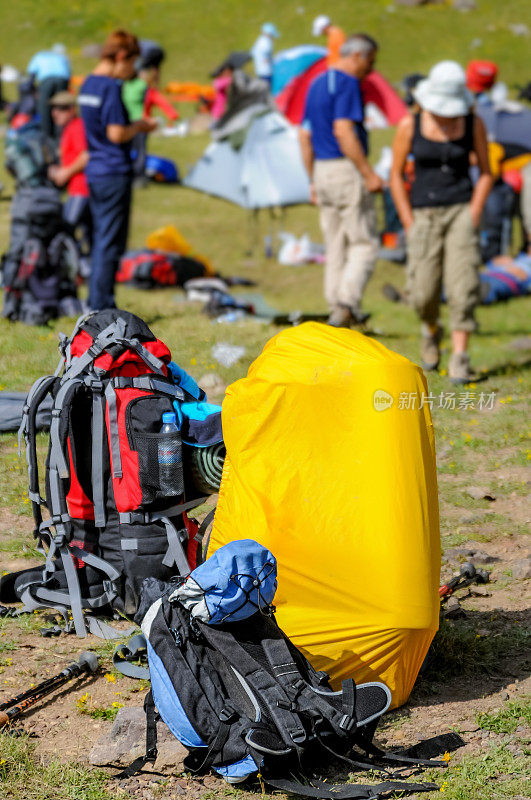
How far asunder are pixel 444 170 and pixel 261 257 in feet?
23.1

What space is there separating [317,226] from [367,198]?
6.82 metres

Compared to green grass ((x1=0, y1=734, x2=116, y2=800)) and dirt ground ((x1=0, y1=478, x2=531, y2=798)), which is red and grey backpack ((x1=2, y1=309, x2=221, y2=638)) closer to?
dirt ground ((x1=0, y1=478, x2=531, y2=798))

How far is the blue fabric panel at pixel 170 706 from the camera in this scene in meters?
3.46

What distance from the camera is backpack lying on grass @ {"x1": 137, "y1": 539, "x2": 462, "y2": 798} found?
336 cm

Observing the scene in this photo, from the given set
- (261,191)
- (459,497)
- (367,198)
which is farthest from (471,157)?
(261,191)

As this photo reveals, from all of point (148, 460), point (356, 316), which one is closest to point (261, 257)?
point (356, 316)

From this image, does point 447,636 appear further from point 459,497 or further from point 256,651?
point 459,497

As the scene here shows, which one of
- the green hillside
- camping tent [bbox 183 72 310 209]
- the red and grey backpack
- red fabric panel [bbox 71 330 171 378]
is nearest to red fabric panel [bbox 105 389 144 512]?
the red and grey backpack

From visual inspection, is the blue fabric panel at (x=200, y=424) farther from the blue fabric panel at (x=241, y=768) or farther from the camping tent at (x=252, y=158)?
the camping tent at (x=252, y=158)

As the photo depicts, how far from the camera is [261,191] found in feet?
48.4

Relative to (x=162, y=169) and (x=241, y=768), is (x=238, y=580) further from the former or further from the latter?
(x=162, y=169)

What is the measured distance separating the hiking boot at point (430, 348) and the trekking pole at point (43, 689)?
14.9 feet

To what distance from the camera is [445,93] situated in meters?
7.39

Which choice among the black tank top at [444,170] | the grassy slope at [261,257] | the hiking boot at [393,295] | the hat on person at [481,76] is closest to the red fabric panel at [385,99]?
the hat on person at [481,76]
